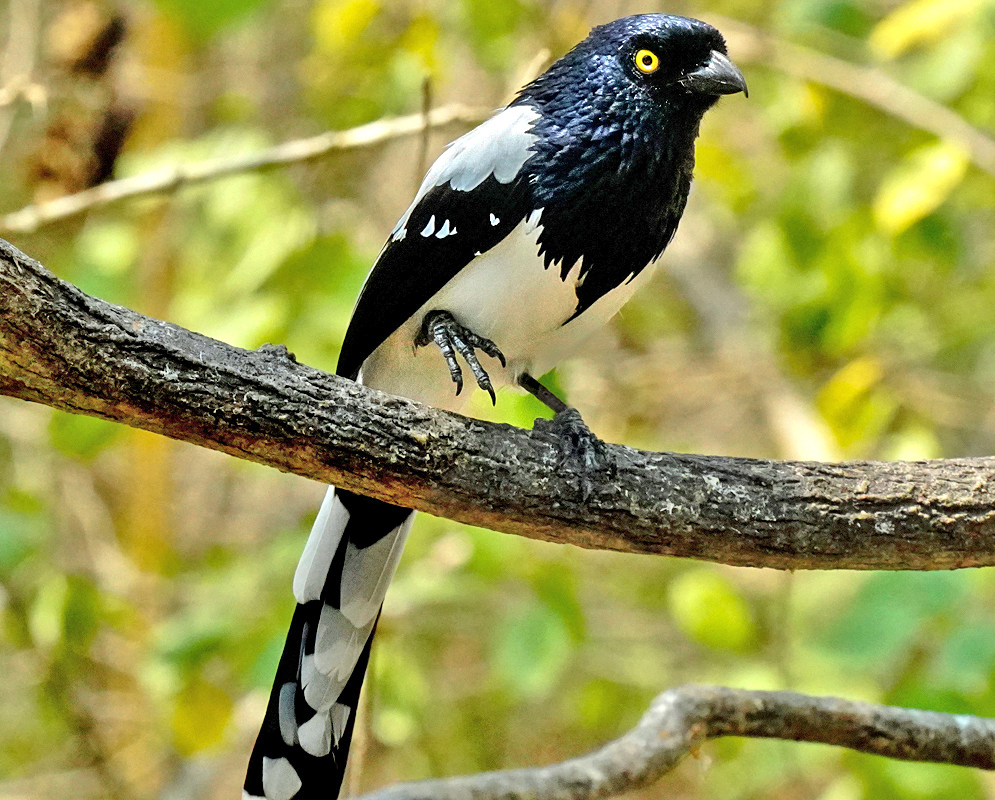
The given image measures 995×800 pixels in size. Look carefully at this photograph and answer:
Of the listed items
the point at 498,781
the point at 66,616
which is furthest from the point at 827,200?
the point at 66,616

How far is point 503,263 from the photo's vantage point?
1.83 metres

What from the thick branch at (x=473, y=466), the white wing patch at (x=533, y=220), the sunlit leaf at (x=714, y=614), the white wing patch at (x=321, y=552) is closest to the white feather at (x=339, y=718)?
the white wing patch at (x=321, y=552)

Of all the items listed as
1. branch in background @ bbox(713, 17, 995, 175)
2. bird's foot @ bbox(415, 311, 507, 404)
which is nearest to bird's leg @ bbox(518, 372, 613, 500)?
bird's foot @ bbox(415, 311, 507, 404)

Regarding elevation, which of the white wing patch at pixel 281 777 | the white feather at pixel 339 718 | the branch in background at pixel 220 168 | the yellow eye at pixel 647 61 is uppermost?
the branch in background at pixel 220 168

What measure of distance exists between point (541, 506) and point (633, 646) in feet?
10.1

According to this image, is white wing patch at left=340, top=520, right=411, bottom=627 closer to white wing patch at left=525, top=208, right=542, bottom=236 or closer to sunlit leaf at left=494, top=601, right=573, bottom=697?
sunlit leaf at left=494, top=601, right=573, bottom=697

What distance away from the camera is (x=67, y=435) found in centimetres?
219

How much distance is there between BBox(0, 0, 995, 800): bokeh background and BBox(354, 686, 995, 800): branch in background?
0.50 ft

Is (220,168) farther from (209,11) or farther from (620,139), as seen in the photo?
(620,139)

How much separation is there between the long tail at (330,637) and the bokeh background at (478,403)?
0.09m

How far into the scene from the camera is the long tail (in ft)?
6.43

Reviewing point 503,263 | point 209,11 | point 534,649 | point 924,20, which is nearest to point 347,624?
point 534,649

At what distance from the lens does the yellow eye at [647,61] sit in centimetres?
192

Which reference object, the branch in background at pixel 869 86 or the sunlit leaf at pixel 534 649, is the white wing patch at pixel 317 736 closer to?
the sunlit leaf at pixel 534 649
